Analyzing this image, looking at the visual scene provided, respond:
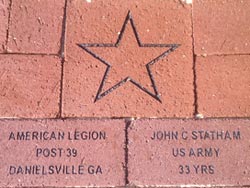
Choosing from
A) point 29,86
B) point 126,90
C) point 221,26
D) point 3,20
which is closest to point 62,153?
point 29,86

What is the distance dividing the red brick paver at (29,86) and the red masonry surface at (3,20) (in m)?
0.14

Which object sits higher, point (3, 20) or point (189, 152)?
point (3, 20)

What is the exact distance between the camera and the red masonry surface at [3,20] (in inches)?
129

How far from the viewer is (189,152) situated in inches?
119

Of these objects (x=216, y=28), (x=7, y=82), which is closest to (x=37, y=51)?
(x=7, y=82)

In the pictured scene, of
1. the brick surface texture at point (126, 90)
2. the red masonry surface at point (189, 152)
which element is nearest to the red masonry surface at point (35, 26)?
the brick surface texture at point (126, 90)

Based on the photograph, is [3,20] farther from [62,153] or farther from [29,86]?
[62,153]

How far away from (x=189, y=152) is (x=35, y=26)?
1787 mm

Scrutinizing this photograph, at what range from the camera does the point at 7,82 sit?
3186 mm

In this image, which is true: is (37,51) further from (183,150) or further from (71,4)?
(183,150)

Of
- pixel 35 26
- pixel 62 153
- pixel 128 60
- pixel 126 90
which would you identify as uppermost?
pixel 35 26

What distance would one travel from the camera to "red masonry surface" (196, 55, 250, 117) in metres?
3.15

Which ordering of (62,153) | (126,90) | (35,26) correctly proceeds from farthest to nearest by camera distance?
1. (35,26)
2. (126,90)
3. (62,153)

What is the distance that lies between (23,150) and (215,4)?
86.0 inches
